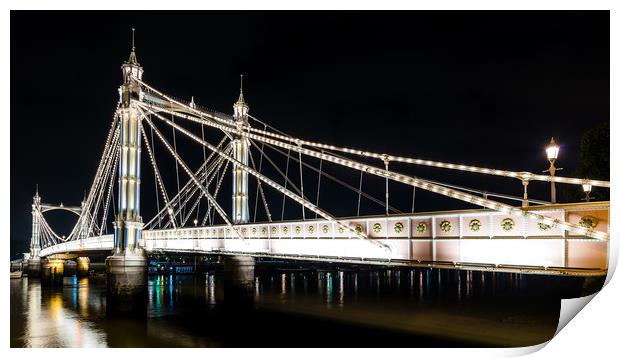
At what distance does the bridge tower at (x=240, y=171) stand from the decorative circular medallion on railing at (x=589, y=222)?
69.7ft

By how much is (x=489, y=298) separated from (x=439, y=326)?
17586mm

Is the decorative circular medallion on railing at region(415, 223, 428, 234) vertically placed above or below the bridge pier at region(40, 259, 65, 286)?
above

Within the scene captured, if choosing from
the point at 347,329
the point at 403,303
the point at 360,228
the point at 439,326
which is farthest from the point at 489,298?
the point at 360,228

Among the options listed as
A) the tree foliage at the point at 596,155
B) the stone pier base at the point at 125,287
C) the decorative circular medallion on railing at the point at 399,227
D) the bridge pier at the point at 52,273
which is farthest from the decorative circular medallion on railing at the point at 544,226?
the bridge pier at the point at 52,273

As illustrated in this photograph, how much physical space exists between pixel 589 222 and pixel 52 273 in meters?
56.2

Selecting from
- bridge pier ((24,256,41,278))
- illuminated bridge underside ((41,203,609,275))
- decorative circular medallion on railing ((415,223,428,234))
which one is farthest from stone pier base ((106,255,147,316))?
A: bridge pier ((24,256,41,278))

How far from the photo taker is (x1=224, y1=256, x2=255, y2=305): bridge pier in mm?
28891

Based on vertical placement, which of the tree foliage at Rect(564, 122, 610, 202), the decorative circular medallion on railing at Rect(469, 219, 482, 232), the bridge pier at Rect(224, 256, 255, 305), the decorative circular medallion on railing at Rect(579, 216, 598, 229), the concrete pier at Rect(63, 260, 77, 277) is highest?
the tree foliage at Rect(564, 122, 610, 202)

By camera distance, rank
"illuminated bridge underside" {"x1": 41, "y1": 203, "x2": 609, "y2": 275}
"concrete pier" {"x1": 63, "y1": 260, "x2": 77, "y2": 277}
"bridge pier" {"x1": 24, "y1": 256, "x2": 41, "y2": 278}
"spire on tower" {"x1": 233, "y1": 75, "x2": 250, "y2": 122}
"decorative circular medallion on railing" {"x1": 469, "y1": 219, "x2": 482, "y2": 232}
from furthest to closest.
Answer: "concrete pier" {"x1": 63, "y1": 260, "x2": 77, "y2": 277}, "bridge pier" {"x1": 24, "y1": 256, "x2": 41, "y2": 278}, "spire on tower" {"x1": 233, "y1": 75, "x2": 250, "y2": 122}, "decorative circular medallion on railing" {"x1": 469, "y1": 219, "x2": 482, "y2": 232}, "illuminated bridge underside" {"x1": 41, "y1": 203, "x2": 609, "y2": 275}

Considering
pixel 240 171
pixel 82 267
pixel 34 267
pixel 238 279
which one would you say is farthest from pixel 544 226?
pixel 34 267

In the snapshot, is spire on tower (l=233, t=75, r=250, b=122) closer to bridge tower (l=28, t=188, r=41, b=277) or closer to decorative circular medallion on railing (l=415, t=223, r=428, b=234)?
decorative circular medallion on railing (l=415, t=223, r=428, b=234)

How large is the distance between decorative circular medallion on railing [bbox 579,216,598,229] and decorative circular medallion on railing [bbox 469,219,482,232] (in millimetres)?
2520

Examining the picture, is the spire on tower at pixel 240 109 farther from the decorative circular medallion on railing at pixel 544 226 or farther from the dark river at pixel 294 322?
the decorative circular medallion on railing at pixel 544 226
